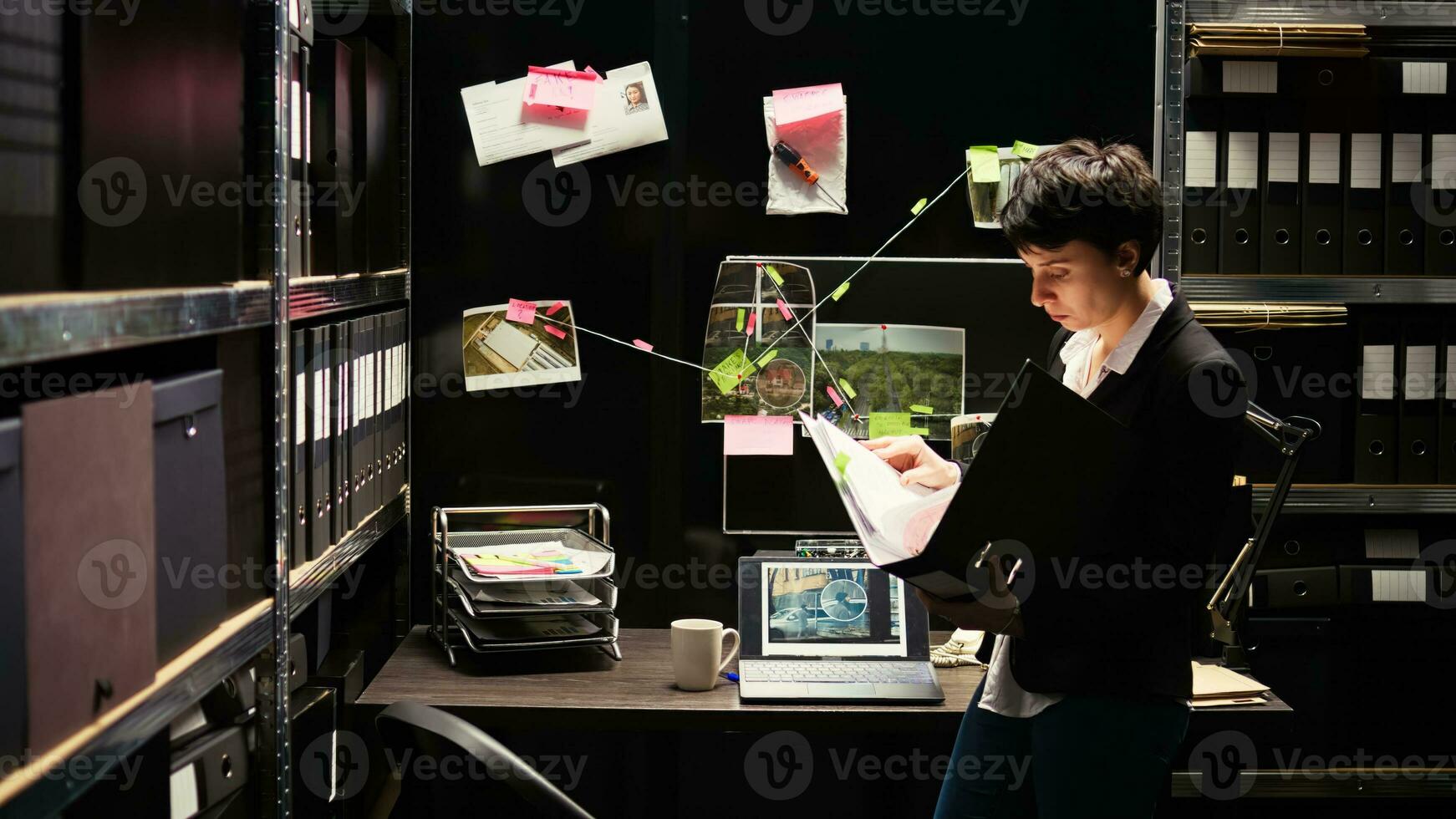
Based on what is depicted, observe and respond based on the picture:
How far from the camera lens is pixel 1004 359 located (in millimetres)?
2531

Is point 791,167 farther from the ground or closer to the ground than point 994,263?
farther from the ground

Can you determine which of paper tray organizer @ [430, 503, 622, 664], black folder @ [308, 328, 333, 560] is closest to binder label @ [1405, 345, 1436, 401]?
paper tray organizer @ [430, 503, 622, 664]

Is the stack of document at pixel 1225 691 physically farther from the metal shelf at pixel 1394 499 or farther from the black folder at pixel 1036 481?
the black folder at pixel 1036 481

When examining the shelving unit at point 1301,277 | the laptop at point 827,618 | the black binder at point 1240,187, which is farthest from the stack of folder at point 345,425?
the black binder at point 1240,187

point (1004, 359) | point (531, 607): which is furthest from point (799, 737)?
point (1004, 359)

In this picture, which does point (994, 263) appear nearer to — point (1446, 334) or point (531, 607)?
point (1446, 334)

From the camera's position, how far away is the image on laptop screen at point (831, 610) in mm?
2191

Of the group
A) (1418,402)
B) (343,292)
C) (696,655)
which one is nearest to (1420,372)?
(1418,402)

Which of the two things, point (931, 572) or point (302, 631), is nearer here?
point (931, 572)

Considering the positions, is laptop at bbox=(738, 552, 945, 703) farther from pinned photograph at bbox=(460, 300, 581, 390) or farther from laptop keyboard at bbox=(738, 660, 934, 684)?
pinned photograph at bbox=(460, 300, 581, 390)

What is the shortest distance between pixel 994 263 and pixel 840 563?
74 cm

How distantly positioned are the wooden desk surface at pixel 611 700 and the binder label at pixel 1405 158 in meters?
1.07

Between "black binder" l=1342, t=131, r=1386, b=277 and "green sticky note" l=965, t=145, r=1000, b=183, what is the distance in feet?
2.17

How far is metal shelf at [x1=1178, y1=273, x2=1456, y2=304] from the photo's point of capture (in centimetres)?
234
